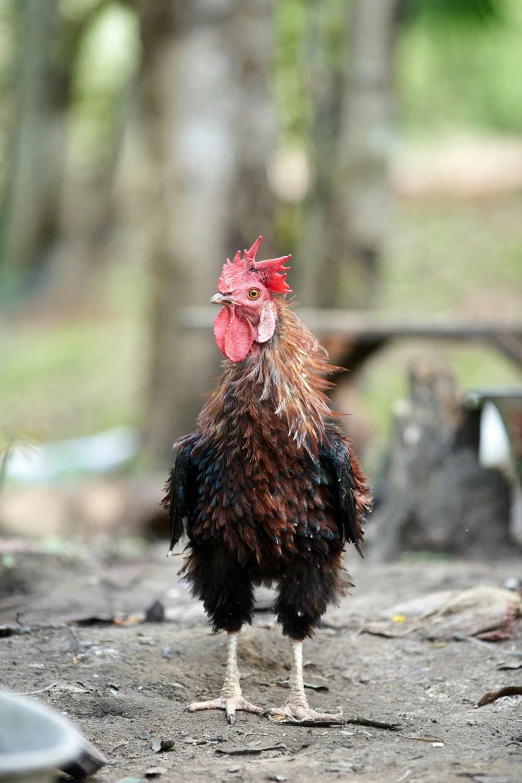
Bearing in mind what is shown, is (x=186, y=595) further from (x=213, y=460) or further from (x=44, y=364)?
(x=44, y=364)

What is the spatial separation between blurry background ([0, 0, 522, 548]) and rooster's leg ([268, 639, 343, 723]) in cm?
204

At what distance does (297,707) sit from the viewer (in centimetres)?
400

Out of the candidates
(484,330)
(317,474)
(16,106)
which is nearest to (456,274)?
(16,106)

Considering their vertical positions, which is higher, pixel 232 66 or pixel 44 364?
pixel 232 66

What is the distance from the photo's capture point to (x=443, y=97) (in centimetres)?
2759

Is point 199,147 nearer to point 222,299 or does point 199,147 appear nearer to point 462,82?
point 222,299

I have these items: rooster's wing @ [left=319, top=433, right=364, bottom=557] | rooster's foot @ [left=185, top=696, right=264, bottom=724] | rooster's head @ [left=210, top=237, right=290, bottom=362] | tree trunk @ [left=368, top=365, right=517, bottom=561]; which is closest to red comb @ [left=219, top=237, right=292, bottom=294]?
rooster's head @ [left=210, top=237, right=290, bottom=362]

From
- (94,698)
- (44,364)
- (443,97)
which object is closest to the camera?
(94,698)

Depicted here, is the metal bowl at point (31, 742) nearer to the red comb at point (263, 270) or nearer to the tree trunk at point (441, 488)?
the red comb at point (263, 270)

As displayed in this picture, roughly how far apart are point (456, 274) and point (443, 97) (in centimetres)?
845

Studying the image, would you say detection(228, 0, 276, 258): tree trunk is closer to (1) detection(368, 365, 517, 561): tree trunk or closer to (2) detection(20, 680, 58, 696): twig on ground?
(1) detection(368, 365, 517, 561): tree trunk

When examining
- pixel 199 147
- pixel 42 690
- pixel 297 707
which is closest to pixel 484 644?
pixel 297 707

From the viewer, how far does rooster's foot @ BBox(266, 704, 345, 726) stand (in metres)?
3.91

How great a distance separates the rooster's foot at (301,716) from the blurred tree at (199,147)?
685cm
